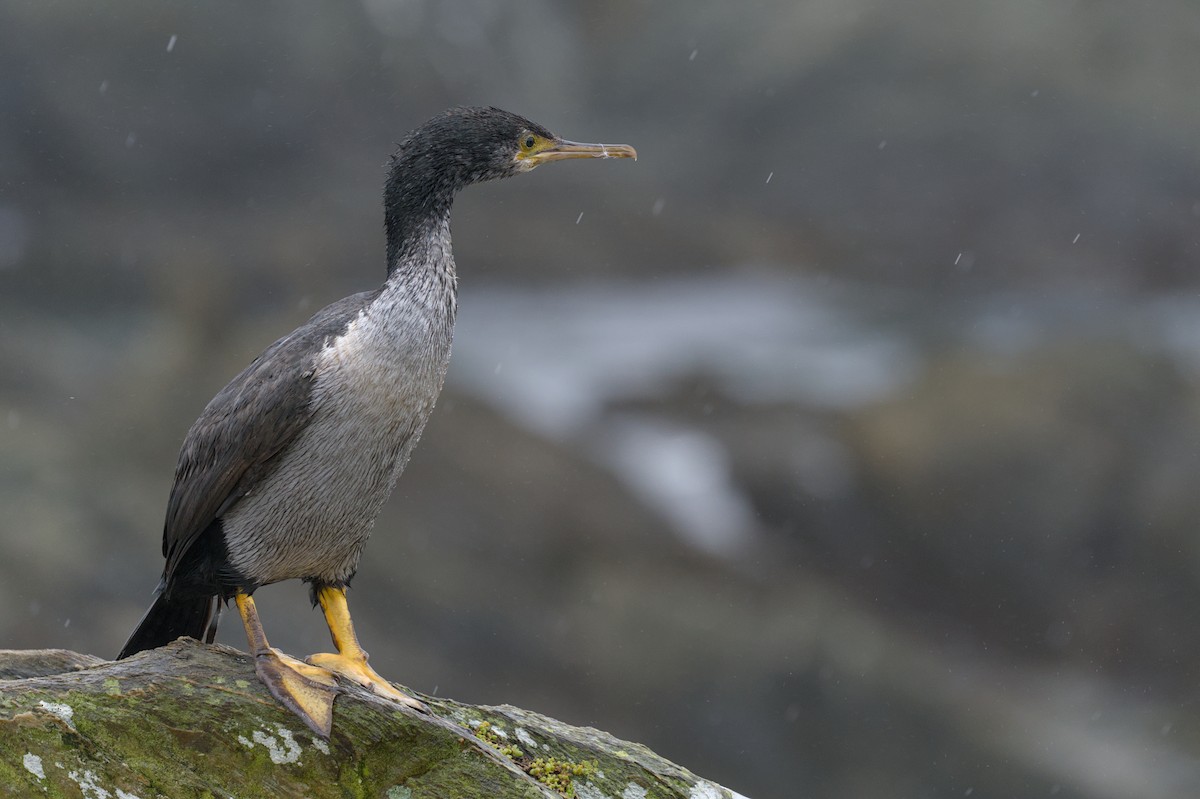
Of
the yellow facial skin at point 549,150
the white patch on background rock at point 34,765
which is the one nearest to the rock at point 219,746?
the white patch on background rock at point 34,765

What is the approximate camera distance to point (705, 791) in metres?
4.87

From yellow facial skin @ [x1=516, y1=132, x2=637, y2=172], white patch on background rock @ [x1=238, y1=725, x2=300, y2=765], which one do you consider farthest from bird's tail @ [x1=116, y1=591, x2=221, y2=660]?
yellow facial skin @ [x1=516, y1=132, x2=637, y2=172]

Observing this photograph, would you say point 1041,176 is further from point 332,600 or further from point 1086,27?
point 332,600

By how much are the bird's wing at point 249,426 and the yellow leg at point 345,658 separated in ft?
1.95

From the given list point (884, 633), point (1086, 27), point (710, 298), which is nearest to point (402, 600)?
point (884, 633)

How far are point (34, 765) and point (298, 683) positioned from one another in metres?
0.88

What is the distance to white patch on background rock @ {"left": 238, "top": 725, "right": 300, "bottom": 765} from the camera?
4113mm

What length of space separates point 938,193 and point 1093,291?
114 inches

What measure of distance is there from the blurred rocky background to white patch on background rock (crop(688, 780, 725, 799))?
28.0ft

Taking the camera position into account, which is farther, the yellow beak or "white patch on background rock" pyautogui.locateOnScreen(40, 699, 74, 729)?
the yellow beak

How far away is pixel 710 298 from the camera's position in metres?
19.4

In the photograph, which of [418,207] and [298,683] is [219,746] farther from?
[418,207]

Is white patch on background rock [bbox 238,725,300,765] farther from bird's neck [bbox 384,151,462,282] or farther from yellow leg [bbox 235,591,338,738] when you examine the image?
bird's neck [bbox 384,151,462,282]

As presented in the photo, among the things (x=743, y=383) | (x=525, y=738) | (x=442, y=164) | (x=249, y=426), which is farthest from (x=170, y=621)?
(x=743, y=383)
